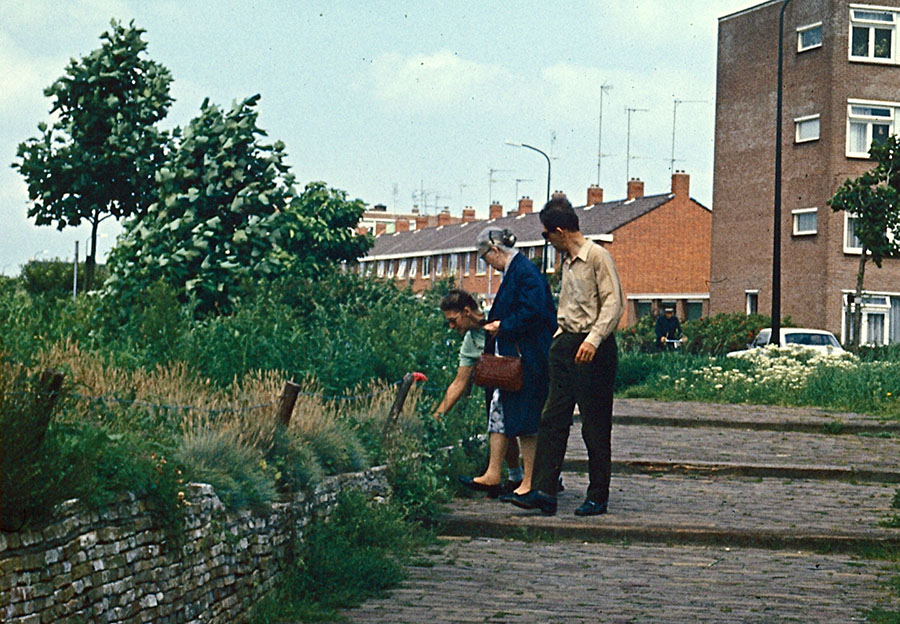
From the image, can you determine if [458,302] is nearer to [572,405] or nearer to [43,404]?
[572,405]

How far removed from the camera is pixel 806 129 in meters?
48.3

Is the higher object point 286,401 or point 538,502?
point 286,401

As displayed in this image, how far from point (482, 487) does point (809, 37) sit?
41.5 metres

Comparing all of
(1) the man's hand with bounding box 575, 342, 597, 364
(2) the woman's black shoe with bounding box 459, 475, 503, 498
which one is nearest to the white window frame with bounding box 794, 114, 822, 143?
(2) the woman's black shoe with bounding box 459, 475, 503, 498

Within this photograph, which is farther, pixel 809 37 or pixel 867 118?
pixel 809 37

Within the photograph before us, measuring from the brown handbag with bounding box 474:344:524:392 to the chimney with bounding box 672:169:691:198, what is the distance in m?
60.5

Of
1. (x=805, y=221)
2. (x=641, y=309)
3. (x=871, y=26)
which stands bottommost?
(x=641, y=309)

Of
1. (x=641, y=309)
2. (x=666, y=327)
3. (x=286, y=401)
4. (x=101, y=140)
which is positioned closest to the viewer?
(x=286, y=401)

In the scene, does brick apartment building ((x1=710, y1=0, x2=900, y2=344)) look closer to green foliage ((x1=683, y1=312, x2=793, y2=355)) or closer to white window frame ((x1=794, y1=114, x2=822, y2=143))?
white window frame ((x1=794, y1=114, x2=822, y2=143))

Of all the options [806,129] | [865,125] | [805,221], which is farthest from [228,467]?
[865,125]

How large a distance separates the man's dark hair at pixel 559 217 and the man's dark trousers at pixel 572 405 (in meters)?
0.80

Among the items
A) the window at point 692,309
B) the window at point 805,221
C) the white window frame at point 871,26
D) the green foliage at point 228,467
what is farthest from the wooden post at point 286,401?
the window at point 692,309

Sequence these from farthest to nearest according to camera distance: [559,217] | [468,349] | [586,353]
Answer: [468,349] → [559,217] → [586,353]

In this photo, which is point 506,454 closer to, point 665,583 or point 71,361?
point 665,583
